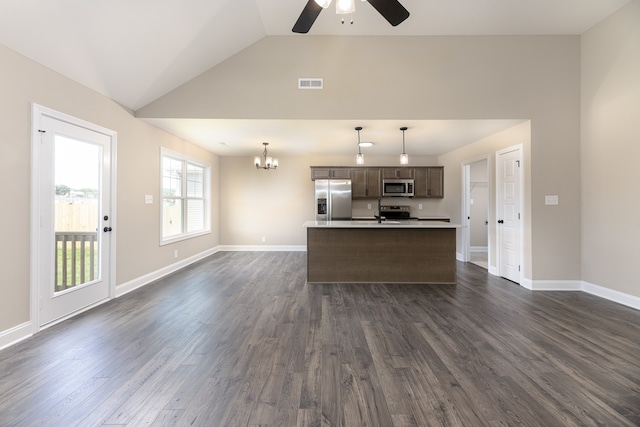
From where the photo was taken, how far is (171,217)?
18.0ft

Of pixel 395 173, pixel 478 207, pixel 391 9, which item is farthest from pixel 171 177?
pixel 478 207

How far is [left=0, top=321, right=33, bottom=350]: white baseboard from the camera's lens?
2.42 meters

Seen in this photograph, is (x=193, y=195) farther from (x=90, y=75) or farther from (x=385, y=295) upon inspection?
(x=385, y=295)

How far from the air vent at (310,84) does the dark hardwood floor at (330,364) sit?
3017 mm

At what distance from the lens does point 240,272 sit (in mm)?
5230

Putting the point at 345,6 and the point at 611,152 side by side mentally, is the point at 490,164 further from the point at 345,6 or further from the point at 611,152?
the point at 345,6

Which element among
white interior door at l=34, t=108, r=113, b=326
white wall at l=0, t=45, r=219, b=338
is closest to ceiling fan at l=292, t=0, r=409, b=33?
white wall at l=0, t=45, r=219, b=338

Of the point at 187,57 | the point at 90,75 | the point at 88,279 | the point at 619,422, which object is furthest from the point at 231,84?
the point at 619,422

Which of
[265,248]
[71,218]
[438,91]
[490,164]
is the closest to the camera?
[71,218]

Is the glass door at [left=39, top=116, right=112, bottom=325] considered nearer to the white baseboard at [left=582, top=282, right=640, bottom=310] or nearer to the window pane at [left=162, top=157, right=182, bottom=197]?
the window pane at [left=162, top=157, right=182, bottom=197]

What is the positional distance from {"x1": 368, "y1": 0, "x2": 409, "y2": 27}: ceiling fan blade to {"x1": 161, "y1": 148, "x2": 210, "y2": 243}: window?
13.6ft

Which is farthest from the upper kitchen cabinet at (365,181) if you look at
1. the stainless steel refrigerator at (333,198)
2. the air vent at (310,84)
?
the air vent at (310,84)

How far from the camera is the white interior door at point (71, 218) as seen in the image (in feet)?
9.29

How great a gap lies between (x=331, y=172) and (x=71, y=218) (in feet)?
16.9
